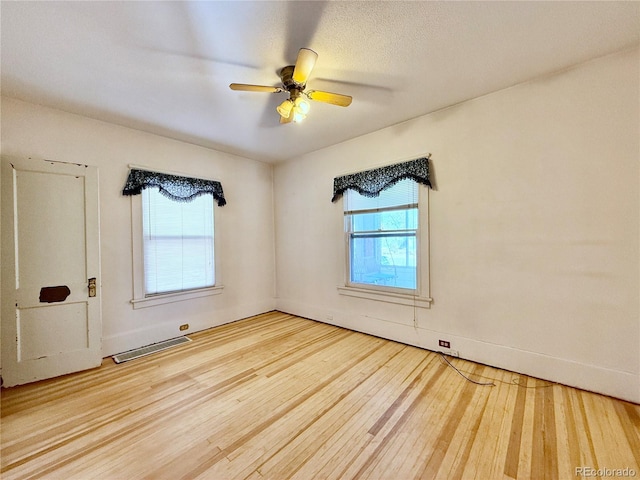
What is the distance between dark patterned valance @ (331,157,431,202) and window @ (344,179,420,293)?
0.29ft

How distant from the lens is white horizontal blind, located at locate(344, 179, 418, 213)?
313 cm

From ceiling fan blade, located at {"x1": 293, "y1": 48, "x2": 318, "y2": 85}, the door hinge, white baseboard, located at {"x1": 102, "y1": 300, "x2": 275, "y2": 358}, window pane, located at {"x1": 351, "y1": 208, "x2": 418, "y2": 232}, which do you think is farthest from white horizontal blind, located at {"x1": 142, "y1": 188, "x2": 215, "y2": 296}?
ceiling fan blade, located at {"x1": 293, "y1": 48, "x2": 318, "y2": 85}

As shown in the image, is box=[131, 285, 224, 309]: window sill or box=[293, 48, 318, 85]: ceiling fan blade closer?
box=[293, 48, 318, 85]: ceiling fan blade

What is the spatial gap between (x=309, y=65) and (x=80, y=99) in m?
2.39

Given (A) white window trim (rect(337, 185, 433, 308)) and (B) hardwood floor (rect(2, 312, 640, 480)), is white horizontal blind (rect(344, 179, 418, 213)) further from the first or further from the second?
(B) hardwood floor (rect(2, 312, 640, 480))

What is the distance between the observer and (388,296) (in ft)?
11.0

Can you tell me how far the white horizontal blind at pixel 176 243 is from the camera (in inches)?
132

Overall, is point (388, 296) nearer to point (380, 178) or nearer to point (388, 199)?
point (388, 199)

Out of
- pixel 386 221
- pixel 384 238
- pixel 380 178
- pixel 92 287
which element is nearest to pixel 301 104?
pixel 380 178

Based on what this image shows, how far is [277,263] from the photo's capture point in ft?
15.7

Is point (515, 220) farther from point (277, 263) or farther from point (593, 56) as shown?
point (277, 263)

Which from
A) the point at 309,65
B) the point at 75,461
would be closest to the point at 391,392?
the point at 75,461

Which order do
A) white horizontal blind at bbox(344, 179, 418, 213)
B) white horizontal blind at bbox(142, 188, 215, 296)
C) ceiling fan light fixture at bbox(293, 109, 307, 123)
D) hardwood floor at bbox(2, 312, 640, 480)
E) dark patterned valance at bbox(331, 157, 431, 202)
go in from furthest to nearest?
white horizontal blind at bbox(142, 188, 215, 296)
white horizontal blind at bbox(344, 179, 418, 213)
dark patterned valance at bbox(331, 157, 431, 202)
ceiling fan light fixture at bbox(293, 109, 307, 123)
hardwood floor at bbox(2, 312, 640, 480)

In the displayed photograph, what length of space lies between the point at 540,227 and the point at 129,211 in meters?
4.44
